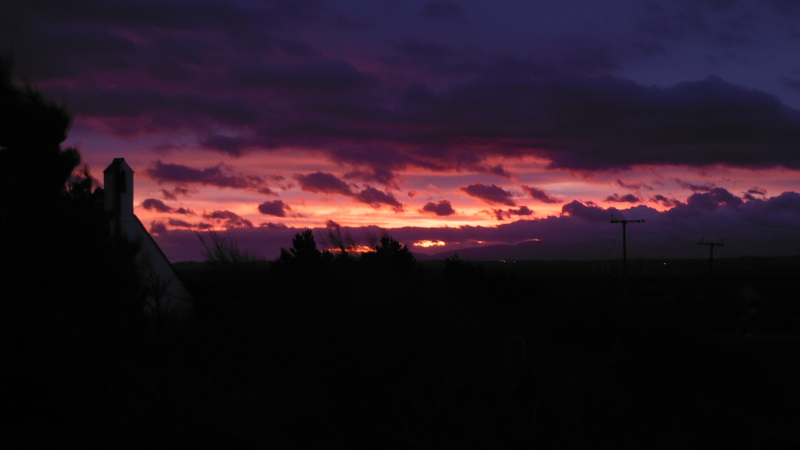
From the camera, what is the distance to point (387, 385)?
12.0 meters

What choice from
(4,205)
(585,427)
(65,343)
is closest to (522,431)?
(585,427)

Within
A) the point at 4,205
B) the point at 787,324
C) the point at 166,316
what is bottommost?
the point at 787,324

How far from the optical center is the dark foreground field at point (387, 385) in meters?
7.55

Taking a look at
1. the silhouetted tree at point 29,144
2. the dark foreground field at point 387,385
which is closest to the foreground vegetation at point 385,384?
the dark foreground field at point 387,385

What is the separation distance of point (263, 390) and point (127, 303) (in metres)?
4.53

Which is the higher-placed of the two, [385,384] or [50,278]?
[50,278]

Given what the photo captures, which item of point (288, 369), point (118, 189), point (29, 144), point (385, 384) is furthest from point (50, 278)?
point (118, 189)

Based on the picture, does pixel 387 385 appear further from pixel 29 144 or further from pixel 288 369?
pixel 29 144

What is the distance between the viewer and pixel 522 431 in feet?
24.1

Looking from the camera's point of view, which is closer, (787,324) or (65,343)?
(65,343)

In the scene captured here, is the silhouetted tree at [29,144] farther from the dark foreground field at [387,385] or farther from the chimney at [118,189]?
the chimney at [118,189]

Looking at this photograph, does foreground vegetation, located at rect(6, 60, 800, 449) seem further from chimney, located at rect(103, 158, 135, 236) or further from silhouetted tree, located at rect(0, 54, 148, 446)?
chimney, located at rect(103, 158, 135, 236)

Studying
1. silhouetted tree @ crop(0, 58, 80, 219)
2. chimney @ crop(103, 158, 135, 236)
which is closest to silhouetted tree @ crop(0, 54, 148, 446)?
silhouetted tree @ crop(0, 58, 80, 219)

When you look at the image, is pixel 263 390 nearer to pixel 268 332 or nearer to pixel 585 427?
pixel 268 332
